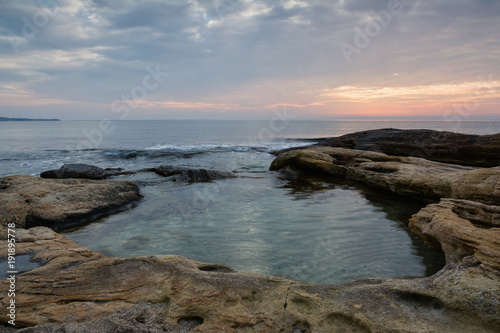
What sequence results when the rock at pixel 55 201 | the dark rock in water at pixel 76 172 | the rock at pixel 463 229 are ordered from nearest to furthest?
1. the rock at pixel 463 229
2. the rock at pixel 55 201
3. the dark rock in water at pixel 76 172

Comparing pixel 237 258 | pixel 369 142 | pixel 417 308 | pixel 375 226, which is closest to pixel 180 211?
pixel 237 258

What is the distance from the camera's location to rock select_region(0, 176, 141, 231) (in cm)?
755

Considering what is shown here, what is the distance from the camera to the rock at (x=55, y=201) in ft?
24.8

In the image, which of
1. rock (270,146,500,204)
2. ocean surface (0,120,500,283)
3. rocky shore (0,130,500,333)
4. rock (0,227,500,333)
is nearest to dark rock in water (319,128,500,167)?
rock (270,146,500,204)

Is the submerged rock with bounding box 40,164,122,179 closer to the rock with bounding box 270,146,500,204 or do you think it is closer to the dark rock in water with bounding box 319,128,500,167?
the rock with bounding box 270,146,500,204

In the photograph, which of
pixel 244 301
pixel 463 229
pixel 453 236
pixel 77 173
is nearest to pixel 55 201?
pixel 77 173

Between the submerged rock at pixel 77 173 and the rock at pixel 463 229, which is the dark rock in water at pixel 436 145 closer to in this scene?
the rock at pixel 463 229

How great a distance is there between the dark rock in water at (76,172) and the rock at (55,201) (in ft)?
15.6

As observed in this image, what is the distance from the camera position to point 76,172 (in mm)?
15008

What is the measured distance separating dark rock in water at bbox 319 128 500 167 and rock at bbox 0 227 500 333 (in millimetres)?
13660

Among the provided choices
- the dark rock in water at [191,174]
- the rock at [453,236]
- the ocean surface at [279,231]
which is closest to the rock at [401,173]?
the rock at [453,236]

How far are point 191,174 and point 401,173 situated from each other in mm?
9519

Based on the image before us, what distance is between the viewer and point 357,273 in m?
5.27

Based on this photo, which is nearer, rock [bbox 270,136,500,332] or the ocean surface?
rock [bbox 270,136,500,332]
